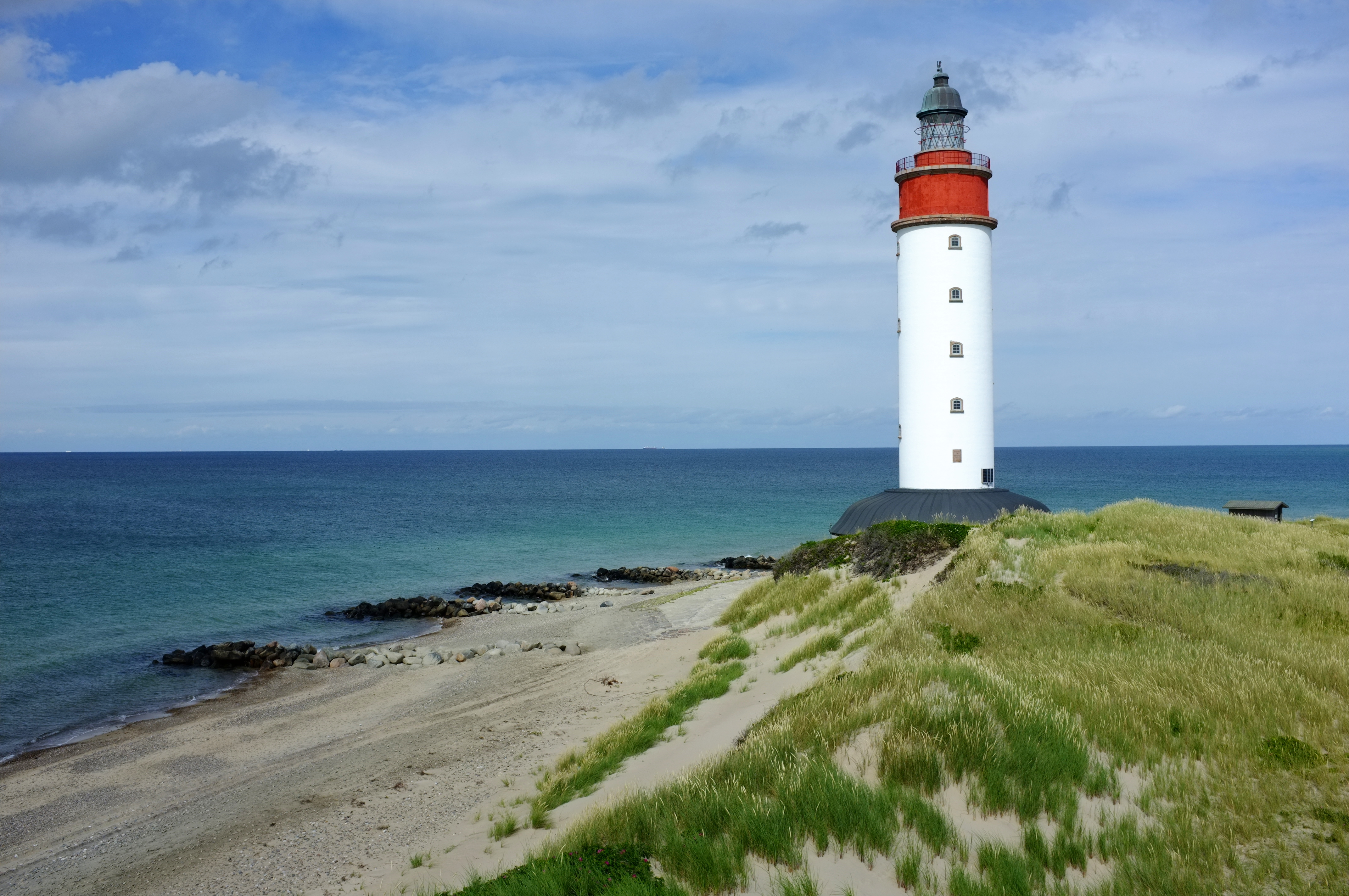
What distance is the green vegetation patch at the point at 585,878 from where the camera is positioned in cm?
691

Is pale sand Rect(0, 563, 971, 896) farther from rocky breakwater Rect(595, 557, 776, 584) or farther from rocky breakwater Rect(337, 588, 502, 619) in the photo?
rocky breakwater Rect(595, 557, 776, 584)

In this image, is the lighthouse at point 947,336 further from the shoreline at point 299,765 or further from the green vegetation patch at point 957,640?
the green vegetation patch at point 957,640

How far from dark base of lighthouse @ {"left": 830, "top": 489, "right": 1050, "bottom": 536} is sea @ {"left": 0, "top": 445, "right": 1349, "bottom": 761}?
15448 mm

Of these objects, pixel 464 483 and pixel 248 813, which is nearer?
pixel 248 813

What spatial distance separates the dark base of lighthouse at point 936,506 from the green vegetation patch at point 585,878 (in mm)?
19368

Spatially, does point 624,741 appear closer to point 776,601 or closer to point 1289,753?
point 1289,753

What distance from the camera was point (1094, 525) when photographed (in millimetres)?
19641

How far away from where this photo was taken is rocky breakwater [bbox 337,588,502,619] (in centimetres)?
3334

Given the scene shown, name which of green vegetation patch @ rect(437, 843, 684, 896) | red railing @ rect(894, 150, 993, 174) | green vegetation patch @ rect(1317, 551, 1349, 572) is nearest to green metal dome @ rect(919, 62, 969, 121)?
red railing @ rect(894, 150, 993, 174)

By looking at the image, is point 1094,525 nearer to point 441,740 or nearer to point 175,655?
point 441,740

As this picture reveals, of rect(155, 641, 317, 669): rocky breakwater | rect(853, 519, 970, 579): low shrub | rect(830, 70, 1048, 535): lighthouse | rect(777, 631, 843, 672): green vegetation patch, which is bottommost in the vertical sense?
rect(155, 641, 317, 669): rocky breakwater

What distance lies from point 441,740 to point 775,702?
6324 mm

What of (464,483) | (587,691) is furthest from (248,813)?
(464,483)

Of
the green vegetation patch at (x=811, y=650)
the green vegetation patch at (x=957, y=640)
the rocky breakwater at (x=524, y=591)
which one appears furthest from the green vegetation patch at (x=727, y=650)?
the rocky breakwater at (x=524, y=591)
